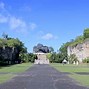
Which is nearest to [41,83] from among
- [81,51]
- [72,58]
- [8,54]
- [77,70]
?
[77,70]

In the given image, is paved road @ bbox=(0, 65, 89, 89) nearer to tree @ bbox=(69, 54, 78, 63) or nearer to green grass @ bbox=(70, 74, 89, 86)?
green grass @ bbox=(70, 74, 89, 86)

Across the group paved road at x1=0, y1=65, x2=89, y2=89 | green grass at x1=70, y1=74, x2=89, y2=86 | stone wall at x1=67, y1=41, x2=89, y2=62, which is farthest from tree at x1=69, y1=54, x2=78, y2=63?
paved road at x1=0, y1=65, x2=89, y2=89

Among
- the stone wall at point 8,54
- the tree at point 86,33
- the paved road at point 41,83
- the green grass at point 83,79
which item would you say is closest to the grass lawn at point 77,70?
the green grass at point 83,79

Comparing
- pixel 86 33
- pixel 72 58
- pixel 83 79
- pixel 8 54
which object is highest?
pixel 86 33

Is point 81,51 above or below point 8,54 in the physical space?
above

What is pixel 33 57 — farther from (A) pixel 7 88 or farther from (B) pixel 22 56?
(A) pixel 7 88

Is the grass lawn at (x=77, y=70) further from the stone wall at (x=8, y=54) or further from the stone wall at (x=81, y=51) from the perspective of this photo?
the stone wall at (x=8, y=54)

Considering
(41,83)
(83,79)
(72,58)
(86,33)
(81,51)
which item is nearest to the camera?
(41,83)

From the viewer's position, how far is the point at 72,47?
167 metres

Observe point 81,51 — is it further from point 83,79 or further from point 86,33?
point 83,79

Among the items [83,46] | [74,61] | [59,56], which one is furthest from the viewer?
[59,56]

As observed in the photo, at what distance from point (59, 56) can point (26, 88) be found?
512 ft

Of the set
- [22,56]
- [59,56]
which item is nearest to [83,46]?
[59,56]

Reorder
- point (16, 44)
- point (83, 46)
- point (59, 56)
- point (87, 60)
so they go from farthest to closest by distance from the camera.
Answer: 1. point (16, 44)
2. point (59, 56)
3. point (83, 46)
4. point (87, 60)
